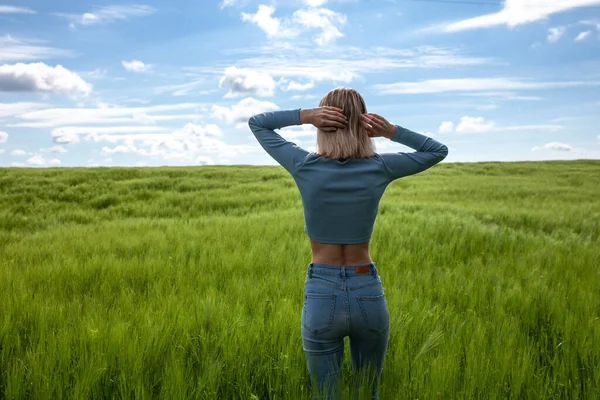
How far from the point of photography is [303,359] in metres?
3.28

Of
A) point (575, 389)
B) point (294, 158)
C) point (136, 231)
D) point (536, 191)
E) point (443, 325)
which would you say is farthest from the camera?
point (536, 191)

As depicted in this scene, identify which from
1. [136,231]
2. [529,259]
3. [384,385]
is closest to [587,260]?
[529,259]

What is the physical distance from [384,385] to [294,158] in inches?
67.2

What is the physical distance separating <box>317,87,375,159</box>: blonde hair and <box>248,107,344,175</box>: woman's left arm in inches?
2.3

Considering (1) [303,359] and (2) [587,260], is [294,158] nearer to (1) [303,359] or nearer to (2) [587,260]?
(1) [303,359]

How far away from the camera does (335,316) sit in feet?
7.72

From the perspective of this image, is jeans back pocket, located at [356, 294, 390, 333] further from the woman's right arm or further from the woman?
the woman's right arm

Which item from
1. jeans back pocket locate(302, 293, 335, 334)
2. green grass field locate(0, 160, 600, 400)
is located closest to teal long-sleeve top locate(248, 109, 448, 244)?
jeans back pocket locate(302, 293, 335, 334)

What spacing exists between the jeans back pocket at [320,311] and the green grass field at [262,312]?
613 mm

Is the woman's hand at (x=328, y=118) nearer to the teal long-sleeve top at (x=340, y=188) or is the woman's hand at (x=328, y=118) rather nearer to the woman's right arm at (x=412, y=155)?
the teal long-sleeve top at (x=340, y=188)

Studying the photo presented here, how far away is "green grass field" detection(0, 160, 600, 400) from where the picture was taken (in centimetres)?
305

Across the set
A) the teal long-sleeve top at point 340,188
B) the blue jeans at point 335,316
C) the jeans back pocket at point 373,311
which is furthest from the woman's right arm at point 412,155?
the jeans back pocket at point 373,311

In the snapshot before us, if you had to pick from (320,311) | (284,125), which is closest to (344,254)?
(320,311)

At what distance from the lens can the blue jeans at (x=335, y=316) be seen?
2.36m
